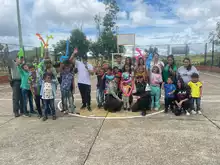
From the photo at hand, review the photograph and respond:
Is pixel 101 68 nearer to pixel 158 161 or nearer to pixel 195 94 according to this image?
pixel 195 94

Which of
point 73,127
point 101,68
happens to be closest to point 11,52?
point 101,68

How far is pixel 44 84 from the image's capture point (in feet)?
17.0

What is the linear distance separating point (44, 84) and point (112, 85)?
1.96 meters

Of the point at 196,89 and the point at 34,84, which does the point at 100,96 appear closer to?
the point at 34,84

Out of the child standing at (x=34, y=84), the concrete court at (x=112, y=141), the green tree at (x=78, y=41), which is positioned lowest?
the concrete court at (x=112, y=141)

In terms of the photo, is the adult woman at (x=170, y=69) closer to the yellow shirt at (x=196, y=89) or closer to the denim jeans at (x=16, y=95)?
the yellow shirt at (x=196, y=89)

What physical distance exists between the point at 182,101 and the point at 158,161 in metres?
2.87

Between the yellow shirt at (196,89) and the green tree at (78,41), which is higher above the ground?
the green tree at (78,41)

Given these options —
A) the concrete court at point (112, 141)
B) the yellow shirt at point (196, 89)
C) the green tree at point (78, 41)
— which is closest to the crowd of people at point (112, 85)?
the yellow shirt at point (196, 89)

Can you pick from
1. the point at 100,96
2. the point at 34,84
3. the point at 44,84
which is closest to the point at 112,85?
the point at 100,96

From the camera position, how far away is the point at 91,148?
3.49 m

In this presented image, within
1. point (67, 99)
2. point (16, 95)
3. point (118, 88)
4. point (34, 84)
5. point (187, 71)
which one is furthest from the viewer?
point (118, 88)

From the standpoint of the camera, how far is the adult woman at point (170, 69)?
5.78 m

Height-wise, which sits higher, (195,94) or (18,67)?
(18,67)
